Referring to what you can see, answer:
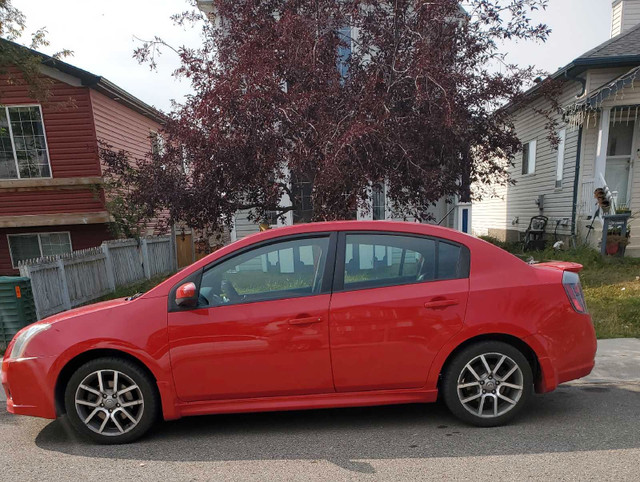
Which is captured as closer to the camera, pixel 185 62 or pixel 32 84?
pixel 185 62

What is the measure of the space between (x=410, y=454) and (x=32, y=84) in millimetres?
10812

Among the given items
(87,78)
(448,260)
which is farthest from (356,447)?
(87,78)

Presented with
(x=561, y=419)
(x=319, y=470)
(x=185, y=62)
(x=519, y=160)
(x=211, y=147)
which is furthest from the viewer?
(x=519, y=160)

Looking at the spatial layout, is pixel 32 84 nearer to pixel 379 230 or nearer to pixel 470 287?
pixel 379 230

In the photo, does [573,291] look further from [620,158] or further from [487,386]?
[620,158]

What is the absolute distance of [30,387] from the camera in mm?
3053

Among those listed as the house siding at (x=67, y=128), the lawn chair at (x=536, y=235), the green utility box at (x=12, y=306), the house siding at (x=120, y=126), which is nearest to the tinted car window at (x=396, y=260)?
the green utility box at (x=12, y=306)

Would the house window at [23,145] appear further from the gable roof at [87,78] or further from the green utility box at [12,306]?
the green utility box at [12,306]

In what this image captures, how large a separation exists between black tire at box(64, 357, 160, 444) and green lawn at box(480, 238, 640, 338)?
17.5ft

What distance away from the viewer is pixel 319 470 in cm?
267

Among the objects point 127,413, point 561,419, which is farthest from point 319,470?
point 561,419

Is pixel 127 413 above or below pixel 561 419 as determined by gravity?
above

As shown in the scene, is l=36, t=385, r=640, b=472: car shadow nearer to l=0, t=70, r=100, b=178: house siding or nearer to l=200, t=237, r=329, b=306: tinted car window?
l=200, t=237, r=329, b=306: tinted car window

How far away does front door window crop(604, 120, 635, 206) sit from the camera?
10.5 m
